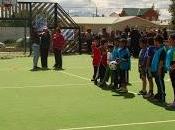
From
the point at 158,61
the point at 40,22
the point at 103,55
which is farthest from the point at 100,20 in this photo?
the point at 158,61

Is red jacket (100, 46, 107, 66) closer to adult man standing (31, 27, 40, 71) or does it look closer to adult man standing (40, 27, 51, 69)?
adult man standing (31, 27, 40, 71)

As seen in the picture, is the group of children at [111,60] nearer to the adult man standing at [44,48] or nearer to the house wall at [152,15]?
the adult man standing at [44,48]

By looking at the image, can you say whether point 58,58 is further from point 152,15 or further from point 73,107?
point 152,15

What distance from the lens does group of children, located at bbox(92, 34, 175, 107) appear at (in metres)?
12.4

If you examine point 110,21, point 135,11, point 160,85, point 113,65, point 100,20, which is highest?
point 135,11

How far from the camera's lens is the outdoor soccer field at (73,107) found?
10.1 metres

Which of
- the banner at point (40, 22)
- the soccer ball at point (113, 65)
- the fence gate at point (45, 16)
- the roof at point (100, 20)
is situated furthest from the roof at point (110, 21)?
the soccer ball at point (113, 65)

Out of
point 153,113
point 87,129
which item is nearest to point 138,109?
point 153,113

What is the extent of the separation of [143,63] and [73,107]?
2.50 m

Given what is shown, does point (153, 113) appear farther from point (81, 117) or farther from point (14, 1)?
point (14, 1)

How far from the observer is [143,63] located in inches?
532

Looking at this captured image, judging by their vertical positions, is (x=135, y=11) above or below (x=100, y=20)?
above

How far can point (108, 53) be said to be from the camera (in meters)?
15.6

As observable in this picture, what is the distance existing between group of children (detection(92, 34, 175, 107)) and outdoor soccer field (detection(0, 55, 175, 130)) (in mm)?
372
